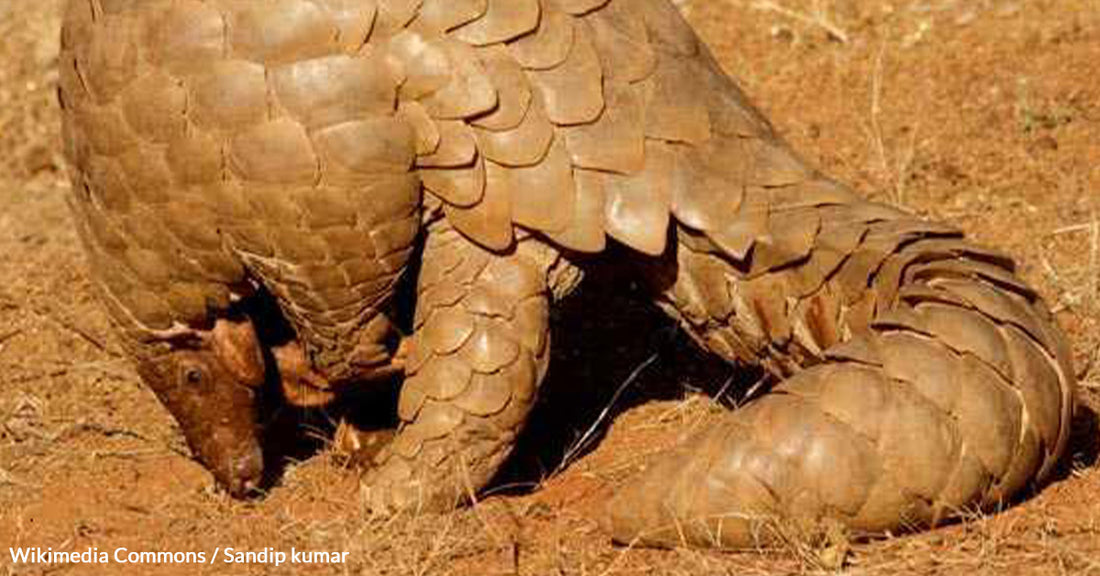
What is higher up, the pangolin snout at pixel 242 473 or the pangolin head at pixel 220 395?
the pangolin head at pixel 220 395

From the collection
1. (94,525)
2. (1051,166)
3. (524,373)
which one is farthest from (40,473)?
(1051,166)

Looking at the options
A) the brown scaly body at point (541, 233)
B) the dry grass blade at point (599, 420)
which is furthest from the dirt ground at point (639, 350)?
the brown scaly body at point (541, 233)

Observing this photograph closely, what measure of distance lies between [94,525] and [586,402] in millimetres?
1375

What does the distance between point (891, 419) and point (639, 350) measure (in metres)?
1.82

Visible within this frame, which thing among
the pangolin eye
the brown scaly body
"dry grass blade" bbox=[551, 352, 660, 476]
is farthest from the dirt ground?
the pangolin eye

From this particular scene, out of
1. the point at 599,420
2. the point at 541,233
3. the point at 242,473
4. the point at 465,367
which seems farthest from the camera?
the point at 599,420

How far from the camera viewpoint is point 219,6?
4.28m

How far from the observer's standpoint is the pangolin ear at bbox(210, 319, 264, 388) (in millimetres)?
4840

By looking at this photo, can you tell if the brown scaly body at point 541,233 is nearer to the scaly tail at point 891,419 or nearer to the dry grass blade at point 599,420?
the scaly tail at point 891,419

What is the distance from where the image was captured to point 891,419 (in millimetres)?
3967

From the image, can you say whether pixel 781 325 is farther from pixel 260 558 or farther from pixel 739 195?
pixel 260 558

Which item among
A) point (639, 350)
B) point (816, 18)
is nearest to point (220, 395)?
point (639, 350)

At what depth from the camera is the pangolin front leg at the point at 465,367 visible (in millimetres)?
4453

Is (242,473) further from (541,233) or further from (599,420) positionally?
(541,233)
